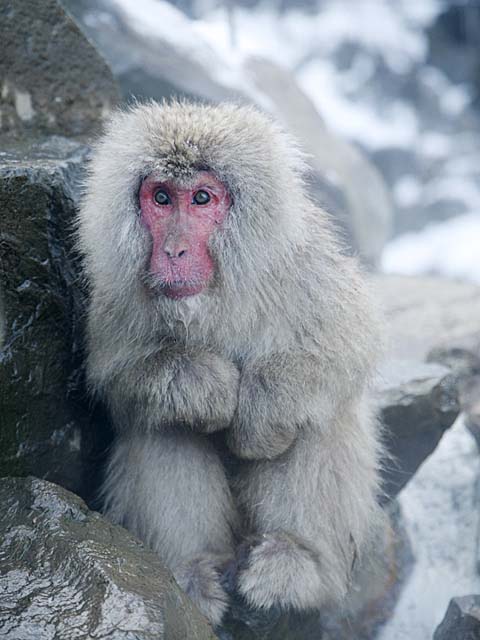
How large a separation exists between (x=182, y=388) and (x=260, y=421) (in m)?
0.30

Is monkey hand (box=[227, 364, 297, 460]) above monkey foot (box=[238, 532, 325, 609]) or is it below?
above

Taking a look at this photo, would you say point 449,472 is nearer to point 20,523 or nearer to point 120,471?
point 120,471

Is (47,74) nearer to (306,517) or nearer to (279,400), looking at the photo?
(279,400)

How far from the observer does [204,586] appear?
9.79ft

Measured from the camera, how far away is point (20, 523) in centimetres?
259

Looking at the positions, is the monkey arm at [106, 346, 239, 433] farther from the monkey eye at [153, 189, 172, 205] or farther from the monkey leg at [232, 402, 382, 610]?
the monkey eye at [153, 189, 172, 205]

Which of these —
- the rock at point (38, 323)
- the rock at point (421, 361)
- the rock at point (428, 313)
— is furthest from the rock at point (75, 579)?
the rock at point (428, 313)

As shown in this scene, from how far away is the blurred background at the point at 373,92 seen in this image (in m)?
9.55

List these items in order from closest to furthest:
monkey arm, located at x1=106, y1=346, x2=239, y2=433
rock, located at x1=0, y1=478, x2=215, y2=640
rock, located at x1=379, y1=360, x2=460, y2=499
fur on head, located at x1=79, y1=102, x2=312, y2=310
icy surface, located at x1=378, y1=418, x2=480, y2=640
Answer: rock, located at x1=0, y1=478, x2=215, y2=640, fur on head, located at x1=79, y1=102, x2=312, y2=310, monkey arm, located at x1=106, y1=346, x2=239, y2=433, icy surface, located at x1=378, y1=418, x2=480, y2=640, rock, located at x1=379, y1=360, x2=460, y2=499

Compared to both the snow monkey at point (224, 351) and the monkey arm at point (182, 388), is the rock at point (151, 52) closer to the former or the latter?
the snow monkey at point (224, 351)

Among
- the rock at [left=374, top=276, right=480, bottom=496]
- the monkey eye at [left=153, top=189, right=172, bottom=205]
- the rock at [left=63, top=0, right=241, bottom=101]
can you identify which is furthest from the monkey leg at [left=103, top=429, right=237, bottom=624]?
the rock at [left=63, top=0, right=241, bottom=101]

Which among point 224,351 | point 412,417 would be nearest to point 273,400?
point 224,351

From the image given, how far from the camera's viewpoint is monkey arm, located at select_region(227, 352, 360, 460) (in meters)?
3.01

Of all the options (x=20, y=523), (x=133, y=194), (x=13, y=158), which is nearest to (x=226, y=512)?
(x=20, y=523)
